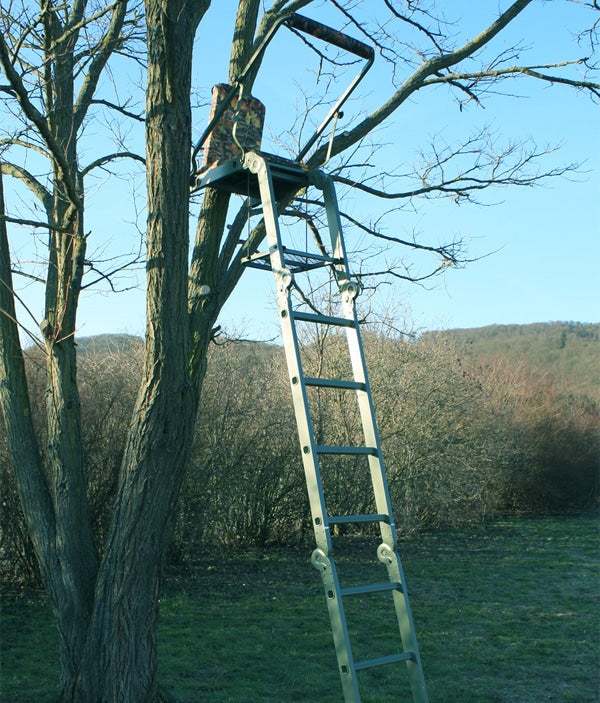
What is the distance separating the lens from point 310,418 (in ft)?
10.4

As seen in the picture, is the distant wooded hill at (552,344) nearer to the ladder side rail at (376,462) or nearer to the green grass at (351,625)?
the green grass at (351,625)

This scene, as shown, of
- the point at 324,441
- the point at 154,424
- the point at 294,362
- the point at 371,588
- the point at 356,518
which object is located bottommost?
the point at 371,588

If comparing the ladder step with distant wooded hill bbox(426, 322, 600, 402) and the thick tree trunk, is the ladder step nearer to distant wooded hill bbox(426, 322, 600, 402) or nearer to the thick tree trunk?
the thick tree trunk

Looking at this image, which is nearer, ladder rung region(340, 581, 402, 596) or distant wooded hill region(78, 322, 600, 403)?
ladder rung region(340, 581, 402, 596)

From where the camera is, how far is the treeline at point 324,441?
299 inches

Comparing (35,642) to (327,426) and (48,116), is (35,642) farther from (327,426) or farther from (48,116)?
(327,426)

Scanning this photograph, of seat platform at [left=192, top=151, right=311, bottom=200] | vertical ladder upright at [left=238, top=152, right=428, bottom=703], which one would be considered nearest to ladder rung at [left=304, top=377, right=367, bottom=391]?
vertical ladder upright at [left=238, top=152, right=428, bottom=703]

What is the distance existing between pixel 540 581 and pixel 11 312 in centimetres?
681

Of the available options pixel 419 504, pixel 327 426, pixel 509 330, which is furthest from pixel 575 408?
pixel 509 330

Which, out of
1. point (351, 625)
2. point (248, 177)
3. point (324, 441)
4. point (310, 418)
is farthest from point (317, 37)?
point (324, 441)

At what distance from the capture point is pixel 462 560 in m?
9.70

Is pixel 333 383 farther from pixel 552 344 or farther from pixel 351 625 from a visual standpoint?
pixel 552 344

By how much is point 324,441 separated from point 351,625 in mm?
4685

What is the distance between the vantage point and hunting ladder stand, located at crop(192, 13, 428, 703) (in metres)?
2.75
